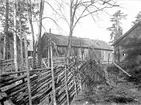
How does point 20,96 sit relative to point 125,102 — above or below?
above

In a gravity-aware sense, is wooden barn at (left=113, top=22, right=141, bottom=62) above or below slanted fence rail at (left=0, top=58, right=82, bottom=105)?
above

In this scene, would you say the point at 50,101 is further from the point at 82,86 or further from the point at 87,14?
the point at 87,14

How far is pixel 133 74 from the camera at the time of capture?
8469mm

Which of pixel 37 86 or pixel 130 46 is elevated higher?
pixel 130 46

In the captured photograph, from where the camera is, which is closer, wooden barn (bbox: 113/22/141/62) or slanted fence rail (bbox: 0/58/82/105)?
slanted fence rail (bbox: 0/58/82/105)

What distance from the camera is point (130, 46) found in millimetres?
16250

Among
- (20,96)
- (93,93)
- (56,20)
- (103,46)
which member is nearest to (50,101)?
(20,96)

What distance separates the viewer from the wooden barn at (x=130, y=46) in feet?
50.9

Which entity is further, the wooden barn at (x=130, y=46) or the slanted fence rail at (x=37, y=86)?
the wooden barn at (x=130, y=46)

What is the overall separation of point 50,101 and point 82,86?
6.97 feet

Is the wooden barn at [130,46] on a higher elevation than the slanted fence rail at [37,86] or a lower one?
higher

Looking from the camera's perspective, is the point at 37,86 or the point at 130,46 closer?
the point at 37,86

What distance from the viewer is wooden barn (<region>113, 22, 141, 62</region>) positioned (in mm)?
15506

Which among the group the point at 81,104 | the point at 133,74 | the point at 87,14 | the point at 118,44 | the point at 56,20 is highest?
the point at 87,14
